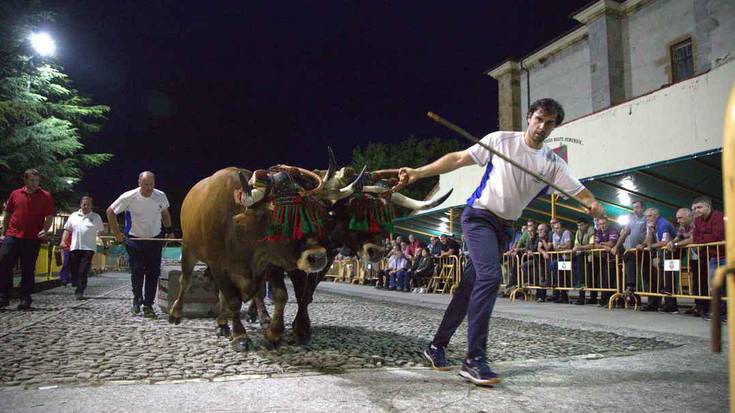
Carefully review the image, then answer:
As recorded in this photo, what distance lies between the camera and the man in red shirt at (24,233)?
28.2 feet

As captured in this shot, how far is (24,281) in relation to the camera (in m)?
8.69

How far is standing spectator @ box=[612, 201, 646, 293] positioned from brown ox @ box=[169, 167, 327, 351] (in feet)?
24.2

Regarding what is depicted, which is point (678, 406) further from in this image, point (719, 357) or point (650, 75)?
point (650, 75)

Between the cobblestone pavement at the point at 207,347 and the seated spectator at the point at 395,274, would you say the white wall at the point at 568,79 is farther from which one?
the cobblestone pavement at the point at 207,347

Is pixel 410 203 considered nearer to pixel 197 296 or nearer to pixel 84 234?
pixel 197 296

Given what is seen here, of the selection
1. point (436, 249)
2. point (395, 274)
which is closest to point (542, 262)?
point (436, 249)

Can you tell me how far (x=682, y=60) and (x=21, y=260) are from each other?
23.5 metres

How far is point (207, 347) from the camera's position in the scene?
5.10 meters

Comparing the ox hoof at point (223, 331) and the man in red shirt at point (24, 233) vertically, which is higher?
the man in red shirt at point (24, 233)

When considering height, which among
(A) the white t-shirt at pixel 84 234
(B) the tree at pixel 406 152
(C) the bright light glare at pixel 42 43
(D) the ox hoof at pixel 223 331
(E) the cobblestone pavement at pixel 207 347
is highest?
(B) the tree at pixel 406 152

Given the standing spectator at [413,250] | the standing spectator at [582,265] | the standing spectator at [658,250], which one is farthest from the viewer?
the standing spectator at [413,250]

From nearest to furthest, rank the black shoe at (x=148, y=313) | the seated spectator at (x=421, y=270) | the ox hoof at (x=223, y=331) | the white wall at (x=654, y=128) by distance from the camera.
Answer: the ox hoof at (x=223, y=331) < the black shoe at (x=148, y=313) < the white wall at (x=654, y=128) < the seated spectator at (x=421, y=270)

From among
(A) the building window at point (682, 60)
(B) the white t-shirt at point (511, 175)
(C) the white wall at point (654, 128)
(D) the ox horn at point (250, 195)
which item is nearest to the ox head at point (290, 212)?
(D) the ox horn at point (250, 195)

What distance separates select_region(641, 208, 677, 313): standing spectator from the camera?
9453 mm
